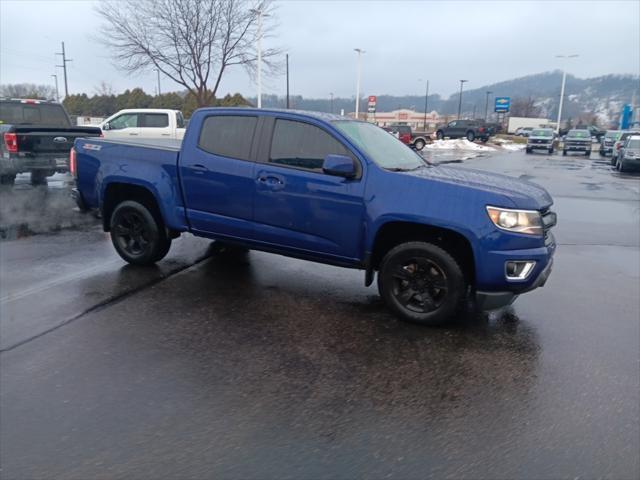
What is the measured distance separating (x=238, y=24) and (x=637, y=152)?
741 inches

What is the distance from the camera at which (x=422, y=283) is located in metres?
4.69

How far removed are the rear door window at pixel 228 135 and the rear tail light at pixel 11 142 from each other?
A: 728 centimetres

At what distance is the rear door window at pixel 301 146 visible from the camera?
4926 millimetres

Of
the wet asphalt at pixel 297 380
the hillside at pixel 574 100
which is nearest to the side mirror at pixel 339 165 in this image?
the wet asphalt at pixel 297 380

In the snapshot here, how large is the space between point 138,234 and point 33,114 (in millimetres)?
9638

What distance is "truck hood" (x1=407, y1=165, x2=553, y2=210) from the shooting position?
4.32 meters

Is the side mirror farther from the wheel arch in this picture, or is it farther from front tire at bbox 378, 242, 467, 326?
front tire at bbox 378, 242, 467, 326

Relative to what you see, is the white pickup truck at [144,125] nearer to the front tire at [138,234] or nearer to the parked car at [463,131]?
the front tire at [138,234]

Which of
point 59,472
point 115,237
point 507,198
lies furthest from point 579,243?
point 59,472

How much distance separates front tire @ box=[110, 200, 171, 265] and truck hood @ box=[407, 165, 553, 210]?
122 inches

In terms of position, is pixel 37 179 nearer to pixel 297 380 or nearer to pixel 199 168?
pixel 199 168

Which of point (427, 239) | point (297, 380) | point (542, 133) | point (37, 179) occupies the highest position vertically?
point (542, 133)

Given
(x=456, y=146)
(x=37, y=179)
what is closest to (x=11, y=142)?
(x=37, y=179)

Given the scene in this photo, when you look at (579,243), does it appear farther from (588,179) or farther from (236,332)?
(588,179)
